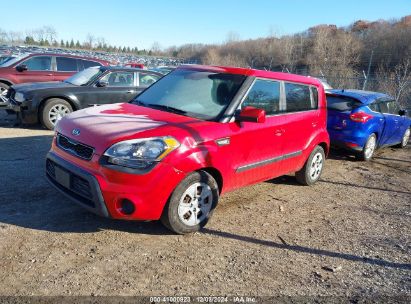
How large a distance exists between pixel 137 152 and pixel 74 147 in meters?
0.79

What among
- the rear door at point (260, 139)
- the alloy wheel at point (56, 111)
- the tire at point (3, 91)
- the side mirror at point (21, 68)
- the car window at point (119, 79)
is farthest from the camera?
the side mirror at point (21, 68)

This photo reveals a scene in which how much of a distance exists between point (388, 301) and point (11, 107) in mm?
8486

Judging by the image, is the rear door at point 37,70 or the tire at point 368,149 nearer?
the tire at point 368,149

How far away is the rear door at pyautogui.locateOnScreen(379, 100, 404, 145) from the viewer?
342 inches

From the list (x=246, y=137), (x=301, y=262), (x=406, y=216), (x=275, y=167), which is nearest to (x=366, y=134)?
(x=406, y=216)

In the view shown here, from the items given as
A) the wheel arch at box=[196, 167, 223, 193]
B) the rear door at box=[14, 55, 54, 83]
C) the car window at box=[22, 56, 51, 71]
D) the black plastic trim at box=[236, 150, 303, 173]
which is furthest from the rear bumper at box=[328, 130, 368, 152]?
the car window at box=[22, 56, 51, 71]

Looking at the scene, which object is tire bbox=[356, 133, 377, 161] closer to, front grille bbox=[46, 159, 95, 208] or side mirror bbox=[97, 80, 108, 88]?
side mirror bbox=[97, 80, 108, 88]

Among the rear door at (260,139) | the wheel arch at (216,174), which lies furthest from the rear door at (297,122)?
the wheel arch at (216,174)

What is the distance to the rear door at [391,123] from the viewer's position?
342 inches

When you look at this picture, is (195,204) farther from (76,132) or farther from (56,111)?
(56,111)

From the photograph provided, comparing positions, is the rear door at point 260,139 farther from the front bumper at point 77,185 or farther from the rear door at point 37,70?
the rear door at point 37,70

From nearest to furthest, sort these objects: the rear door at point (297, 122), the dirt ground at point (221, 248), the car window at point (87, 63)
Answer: the dirt ground at point (221, 248), the rear door at point (297, 122), the car window at point (87, 63)

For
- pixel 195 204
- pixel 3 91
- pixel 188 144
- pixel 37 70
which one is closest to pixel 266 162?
pixel 195 204

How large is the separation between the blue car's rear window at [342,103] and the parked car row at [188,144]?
1980 mm
